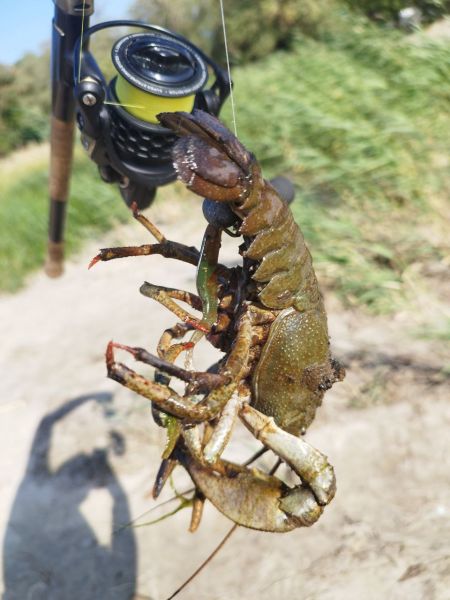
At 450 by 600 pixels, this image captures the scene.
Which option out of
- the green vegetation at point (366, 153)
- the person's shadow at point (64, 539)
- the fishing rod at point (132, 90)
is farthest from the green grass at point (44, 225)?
the fishing rod at point (132, 90)

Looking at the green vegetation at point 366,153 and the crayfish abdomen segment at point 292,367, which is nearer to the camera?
the crayfish abdomen segment at point 292,367

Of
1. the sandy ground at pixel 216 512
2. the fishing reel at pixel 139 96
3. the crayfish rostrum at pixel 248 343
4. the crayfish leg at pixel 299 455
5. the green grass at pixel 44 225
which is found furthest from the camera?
the green grass at pixel 44 225

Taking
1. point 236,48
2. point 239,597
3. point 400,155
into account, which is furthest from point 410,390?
point 236,48

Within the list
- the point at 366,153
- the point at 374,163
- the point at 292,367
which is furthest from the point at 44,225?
the point at 292,367

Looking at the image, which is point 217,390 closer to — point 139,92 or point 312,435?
point 139,92

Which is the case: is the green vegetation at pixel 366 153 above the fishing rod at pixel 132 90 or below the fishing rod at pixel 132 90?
below

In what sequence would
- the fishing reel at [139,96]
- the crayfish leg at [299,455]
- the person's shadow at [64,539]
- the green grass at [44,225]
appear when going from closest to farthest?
the crayfish leg at [299,455] → the fishing reel at [139,96] → the person's shadow at [64,539] → the green grass at [44,225]

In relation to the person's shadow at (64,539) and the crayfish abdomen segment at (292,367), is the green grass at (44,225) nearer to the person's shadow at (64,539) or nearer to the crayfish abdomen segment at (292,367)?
the person's shadow at (64,539)

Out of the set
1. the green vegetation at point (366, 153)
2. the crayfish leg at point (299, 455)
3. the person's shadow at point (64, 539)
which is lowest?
the person's shadow at point (64, 539)
